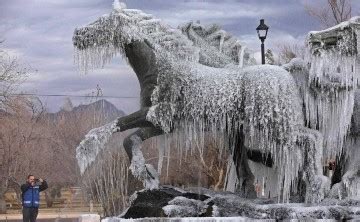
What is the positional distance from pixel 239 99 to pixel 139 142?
5.10 feet

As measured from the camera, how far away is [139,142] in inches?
444

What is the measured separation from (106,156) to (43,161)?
29.5 meters

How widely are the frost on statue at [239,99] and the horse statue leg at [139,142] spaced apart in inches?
0.6

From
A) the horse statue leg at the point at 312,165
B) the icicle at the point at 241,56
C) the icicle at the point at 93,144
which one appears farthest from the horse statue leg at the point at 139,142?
the horse statue leg at the point at 312,165

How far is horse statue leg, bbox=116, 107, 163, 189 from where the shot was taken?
11102mm

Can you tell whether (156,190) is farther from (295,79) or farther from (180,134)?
(295,79)

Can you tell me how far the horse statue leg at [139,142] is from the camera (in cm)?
1110

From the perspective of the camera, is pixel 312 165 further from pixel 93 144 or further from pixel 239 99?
pixel 93 144

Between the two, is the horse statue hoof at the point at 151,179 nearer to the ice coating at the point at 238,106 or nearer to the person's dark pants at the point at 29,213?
the ice coating at the point at 238,106

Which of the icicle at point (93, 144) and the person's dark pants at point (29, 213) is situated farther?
the person's dark pants at point (29, 213)

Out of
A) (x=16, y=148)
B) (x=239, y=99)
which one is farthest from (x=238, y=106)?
(x=16, y=148)

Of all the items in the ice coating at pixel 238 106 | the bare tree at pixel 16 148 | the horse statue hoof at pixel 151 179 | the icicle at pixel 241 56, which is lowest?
the bare tree at pixel 16 148

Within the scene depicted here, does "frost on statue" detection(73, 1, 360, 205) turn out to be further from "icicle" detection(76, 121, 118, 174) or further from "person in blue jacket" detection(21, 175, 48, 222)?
"person in blue jacket" detection(21, 175, 48, 222)

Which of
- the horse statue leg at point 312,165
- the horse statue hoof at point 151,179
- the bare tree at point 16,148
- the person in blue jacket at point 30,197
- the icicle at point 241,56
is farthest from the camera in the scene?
the bare tree at point 16,148
